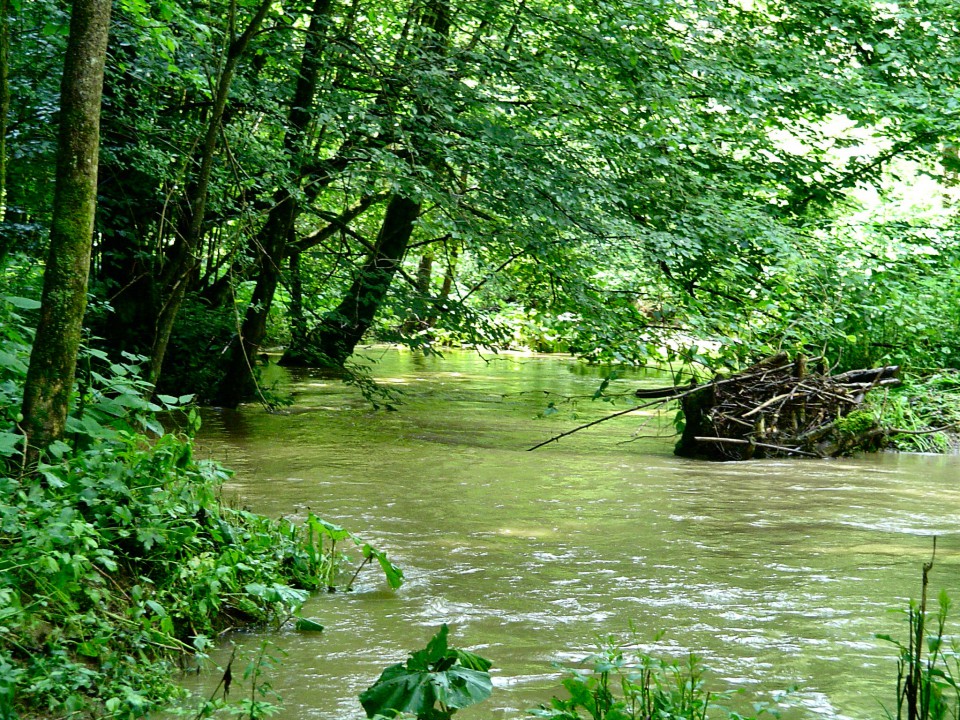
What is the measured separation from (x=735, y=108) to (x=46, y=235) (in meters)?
7.52

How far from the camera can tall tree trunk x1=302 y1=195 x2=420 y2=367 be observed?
11.1 meters

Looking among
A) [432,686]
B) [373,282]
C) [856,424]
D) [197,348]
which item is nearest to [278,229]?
[373,282]

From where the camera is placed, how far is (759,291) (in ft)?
38.4

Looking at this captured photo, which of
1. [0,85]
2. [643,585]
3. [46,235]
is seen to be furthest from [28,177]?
[643,585]

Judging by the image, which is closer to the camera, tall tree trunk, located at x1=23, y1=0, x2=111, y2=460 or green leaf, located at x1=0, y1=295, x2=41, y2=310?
tall tree trunk, located at x1=23, y1=0, x2=111, y2=460

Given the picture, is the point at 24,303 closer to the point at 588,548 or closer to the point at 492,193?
the point at 588,548

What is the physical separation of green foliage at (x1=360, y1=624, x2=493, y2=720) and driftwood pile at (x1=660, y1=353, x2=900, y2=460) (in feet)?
25.0

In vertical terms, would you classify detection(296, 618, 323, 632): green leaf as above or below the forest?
below

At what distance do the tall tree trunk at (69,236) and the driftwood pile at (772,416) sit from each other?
23.2 ft

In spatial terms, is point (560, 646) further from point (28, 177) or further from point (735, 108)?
point (735, 108)

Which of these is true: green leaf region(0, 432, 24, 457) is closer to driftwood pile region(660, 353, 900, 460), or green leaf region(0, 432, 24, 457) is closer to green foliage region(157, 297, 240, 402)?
driftwood pile region(660, 353, 900, 460)

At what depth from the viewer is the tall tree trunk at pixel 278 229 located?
1009 centimetres

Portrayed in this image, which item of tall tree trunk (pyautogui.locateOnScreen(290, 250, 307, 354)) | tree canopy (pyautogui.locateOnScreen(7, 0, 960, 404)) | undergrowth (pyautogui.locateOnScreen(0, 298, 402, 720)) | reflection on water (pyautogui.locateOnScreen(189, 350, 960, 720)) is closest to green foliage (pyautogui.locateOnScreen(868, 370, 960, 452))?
reflection on water (pyautogui.locateOnScreen(189, 350, 960, 720))

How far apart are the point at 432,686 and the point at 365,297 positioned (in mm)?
8327
